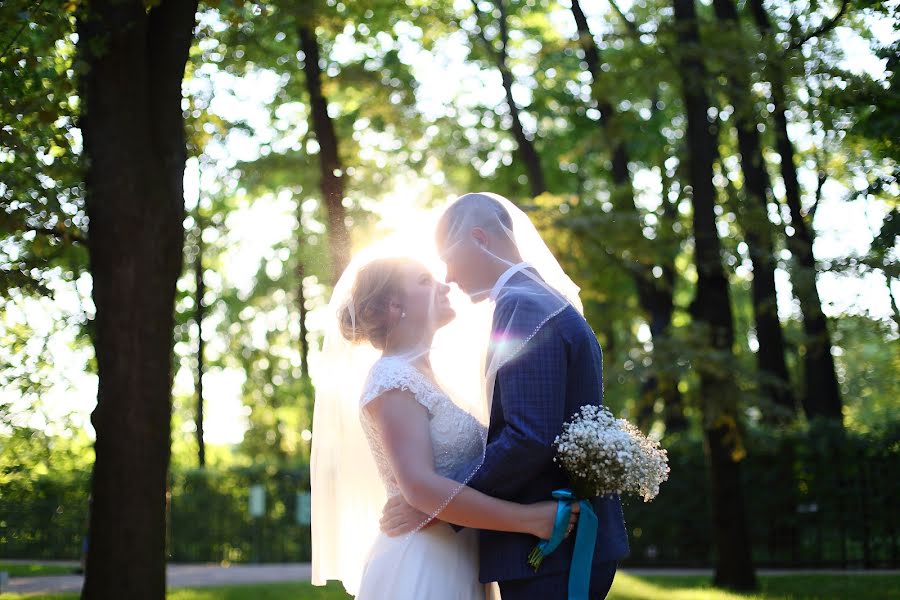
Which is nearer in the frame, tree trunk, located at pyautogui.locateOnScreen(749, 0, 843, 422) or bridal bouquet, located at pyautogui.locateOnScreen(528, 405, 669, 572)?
bridal bouquet, located at pyautogui.locateOnScreen(528, 405, 669, 572)

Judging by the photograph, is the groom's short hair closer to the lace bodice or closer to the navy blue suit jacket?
the navy blue suit jacket

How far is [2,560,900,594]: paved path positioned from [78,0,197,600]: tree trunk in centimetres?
582

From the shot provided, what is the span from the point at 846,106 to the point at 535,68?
14673 millimetres

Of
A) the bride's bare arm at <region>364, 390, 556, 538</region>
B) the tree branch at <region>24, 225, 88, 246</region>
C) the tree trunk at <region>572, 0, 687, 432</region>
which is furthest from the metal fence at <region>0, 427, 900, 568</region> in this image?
the bride's bare arm at <region>364, 390, 556, 538</region>

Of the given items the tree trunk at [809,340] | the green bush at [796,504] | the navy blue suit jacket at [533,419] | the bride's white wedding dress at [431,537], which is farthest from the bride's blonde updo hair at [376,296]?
the tree trunk at [809,340]

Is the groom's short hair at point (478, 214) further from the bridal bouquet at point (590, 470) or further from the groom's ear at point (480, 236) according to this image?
the bridal bouquet at point (590, 470)

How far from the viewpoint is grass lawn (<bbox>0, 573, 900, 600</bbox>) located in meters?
12.6

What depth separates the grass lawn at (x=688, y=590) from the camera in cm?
1259

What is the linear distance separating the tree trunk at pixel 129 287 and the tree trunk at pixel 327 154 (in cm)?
574

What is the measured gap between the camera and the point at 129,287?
752 cm

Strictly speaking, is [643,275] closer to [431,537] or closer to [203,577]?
[203,577]

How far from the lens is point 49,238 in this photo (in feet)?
26.5

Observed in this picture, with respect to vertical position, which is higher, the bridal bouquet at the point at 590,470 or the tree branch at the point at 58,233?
the tree branch at the point at 58,233

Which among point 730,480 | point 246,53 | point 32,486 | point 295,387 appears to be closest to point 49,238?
point 32,486
